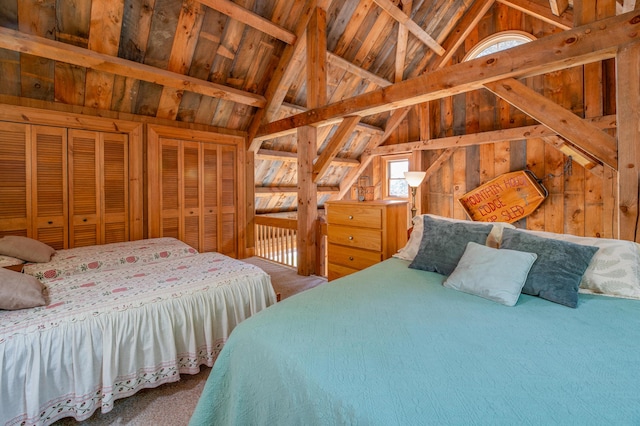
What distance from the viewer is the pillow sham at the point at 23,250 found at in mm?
2311

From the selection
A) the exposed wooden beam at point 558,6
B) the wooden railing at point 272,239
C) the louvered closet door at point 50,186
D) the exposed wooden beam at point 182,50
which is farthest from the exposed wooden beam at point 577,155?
Result: the louvered closet door at point 50,186

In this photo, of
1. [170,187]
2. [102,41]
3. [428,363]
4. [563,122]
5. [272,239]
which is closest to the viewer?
[428,363]

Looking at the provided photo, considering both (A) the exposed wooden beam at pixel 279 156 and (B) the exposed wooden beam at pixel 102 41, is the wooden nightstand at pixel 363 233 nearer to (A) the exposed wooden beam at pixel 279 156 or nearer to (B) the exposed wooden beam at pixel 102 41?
(A) the exposed wooden beam at pixel 279 156

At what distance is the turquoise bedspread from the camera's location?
753 millimetres

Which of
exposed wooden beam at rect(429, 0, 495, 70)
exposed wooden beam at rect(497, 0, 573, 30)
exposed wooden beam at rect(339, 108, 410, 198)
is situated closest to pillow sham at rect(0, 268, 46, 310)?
exposed wooden beam at rect(339, 108, 410, 198)

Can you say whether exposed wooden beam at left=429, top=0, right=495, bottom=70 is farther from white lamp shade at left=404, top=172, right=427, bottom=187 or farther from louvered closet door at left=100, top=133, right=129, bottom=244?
louvered closet door at left=100, top=133, right=129, bottom=244

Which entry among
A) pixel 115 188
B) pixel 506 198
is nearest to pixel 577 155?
pixel 506 198

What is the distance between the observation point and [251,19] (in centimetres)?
332

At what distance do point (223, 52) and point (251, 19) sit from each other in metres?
0.58

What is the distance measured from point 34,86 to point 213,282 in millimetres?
3051

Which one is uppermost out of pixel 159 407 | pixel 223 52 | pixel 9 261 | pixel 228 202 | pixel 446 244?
pixel 223 52

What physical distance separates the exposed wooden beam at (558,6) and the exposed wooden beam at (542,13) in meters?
0.04

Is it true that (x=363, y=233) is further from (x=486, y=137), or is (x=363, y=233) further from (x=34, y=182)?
(x=34, y=182)

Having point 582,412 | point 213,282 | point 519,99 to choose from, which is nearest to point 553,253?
point 582,412
